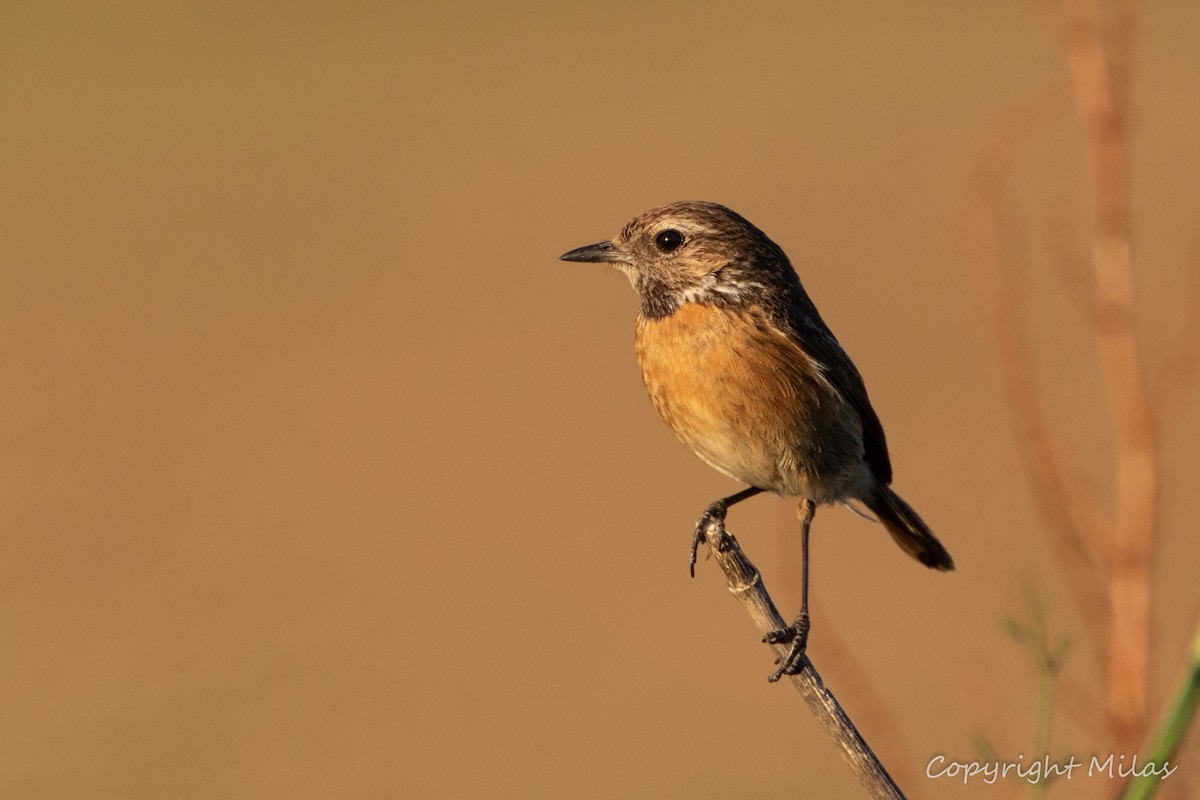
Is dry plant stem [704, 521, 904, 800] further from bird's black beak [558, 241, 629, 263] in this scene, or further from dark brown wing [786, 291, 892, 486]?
bird's black beak [558, 241, 629, 263]

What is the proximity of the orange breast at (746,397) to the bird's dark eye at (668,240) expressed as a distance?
0.99 ft

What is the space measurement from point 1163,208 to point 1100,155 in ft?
44.3

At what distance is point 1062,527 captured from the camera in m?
4.57

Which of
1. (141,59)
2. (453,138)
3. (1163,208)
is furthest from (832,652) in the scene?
(141,59)

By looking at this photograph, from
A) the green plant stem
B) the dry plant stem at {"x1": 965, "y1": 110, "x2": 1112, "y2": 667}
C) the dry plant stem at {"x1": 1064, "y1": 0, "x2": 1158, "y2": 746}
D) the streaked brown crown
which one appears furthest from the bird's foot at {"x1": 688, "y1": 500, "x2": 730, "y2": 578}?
the green plant stem

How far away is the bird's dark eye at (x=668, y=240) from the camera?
5.52m

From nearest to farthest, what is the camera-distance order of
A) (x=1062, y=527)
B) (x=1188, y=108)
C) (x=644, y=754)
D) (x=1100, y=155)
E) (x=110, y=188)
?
(x=1100, y=155)
(x=1062, y=527)
(x=644, y=754)
(x=1188, y=108)
(x=110, y=188)

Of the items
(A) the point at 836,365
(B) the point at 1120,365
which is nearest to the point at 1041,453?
(B) the point at 1120,365

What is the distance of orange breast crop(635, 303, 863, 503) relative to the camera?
16.5 ft

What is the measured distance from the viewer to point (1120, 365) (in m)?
3.85

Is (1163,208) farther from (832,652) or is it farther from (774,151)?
(832,652)

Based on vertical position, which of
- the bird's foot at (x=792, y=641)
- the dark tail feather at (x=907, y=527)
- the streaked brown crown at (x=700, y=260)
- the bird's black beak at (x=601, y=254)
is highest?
the bird's black beak at (x=601, y=254)

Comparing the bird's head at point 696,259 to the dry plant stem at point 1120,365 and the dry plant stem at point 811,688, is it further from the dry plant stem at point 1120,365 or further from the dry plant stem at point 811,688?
the dry plant stem at point 1120,365

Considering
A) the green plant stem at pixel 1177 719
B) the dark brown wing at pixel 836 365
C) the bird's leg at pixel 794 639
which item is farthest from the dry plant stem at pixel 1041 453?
the green plant stem at pixel 1177 719
